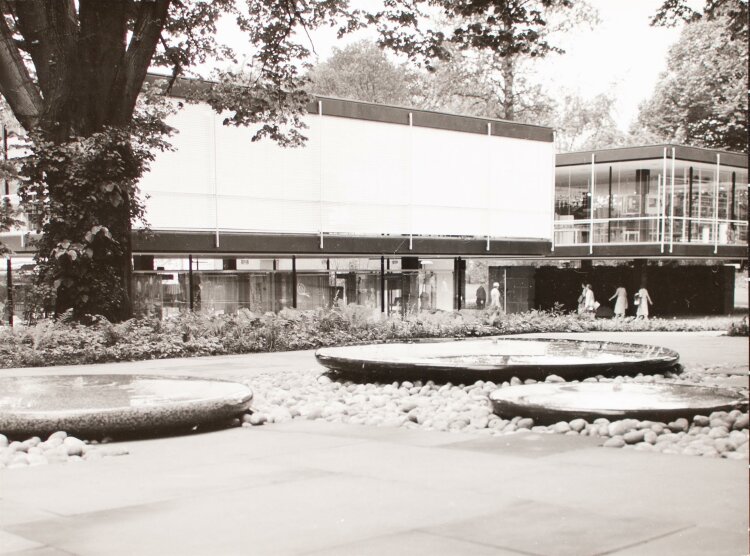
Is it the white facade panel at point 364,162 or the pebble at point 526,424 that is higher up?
the white facade panel at point 364,162

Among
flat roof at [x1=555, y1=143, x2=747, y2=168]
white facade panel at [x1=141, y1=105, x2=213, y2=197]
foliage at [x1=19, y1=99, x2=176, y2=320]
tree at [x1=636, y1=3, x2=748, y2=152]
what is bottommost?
foliage at [x1=19, y1=99, x2=176, y2=320]

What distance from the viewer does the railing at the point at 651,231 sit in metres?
33.8

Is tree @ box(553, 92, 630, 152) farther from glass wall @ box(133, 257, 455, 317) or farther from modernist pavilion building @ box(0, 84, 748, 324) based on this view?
glass wall @ box(133, 257, 455, 317)

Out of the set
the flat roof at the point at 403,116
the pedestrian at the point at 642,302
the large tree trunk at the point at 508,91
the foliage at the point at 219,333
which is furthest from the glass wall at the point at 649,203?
the foliage at the point at 219,333

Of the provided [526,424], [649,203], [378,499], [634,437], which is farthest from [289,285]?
[378,499]

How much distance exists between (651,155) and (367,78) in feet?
94.8

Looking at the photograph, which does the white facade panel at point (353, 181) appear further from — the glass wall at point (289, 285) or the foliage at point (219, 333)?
the foliage at point (219, 333)

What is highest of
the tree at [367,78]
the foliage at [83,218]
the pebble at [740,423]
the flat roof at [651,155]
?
the tree at [367,78]

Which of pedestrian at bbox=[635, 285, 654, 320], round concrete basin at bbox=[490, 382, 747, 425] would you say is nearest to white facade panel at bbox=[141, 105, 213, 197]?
round concrete basin at bbox=[490, 382, 747, 425]

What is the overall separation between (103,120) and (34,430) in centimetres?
1076

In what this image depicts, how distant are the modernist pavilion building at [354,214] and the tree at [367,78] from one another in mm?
25470

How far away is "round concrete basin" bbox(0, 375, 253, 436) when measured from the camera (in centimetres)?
771

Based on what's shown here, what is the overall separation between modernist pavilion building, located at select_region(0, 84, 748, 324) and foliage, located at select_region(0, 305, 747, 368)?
1.72 metres

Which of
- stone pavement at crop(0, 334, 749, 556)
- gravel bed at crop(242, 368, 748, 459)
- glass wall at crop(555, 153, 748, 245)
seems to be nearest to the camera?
stone pavement at crop(0, 334, 749, 556)
